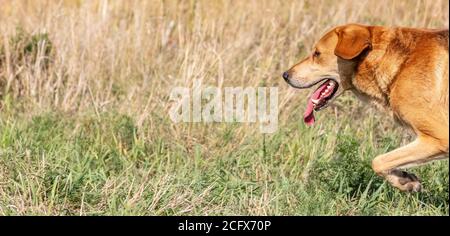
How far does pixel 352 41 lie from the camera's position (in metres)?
5.92

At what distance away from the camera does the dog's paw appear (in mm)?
5695

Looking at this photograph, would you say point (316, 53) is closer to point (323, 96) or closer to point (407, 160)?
point (323, 96)

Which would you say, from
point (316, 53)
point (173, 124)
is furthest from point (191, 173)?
point (316, 53)

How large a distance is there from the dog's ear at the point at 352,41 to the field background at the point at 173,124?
31.1 inches

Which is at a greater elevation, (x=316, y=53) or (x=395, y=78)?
(x=316, y=53)

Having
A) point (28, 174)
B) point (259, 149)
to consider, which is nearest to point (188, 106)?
point (259, 149)

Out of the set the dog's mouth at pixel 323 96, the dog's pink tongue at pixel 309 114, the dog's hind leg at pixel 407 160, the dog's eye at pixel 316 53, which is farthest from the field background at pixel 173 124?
the dog's eye at pixel 316 53

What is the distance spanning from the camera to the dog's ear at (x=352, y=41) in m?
5.86

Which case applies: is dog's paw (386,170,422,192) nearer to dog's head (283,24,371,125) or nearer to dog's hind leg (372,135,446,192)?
dog's hind leg (372,135,446,192)

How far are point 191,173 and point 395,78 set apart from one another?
165 cm

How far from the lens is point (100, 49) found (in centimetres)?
805

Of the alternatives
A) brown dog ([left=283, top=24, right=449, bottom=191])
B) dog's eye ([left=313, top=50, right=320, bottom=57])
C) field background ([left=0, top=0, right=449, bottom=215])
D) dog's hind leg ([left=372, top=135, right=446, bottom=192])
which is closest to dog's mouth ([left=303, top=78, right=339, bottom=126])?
brown dog ([left=283, top=24, right=449, bottom=191])
